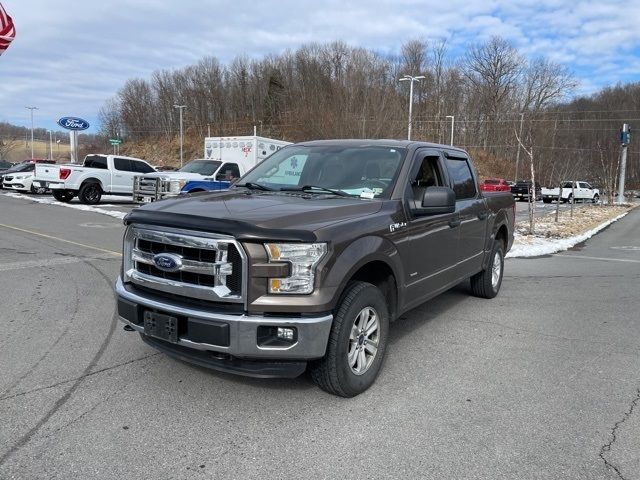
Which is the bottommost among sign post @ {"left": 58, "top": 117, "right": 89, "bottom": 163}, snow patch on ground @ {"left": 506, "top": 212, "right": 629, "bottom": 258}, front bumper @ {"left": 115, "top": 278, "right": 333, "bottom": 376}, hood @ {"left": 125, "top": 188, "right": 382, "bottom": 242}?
snow patch on ground @ {"left": 506, "top": 212, "right": 629, "bottom": 258}

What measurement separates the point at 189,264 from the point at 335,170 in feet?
6.32

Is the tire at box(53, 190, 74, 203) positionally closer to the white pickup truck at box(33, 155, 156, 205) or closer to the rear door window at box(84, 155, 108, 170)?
the white pickup truck at box(33, 155, 156, 205)

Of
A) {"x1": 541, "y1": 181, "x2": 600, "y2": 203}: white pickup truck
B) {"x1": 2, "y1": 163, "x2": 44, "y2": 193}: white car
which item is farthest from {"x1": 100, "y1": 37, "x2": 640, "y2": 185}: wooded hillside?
{"x1": 2, "y1": 163, "x2": 44, "y2": 193}: white car

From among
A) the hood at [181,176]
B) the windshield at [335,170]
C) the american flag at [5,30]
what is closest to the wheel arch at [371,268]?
the windshield at [335,170]

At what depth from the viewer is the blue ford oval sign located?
4419 centimetres

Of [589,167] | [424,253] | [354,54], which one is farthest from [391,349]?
[354,54]

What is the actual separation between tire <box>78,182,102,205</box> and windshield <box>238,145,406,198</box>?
57.6ft

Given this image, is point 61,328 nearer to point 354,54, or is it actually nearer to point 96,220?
point 96,220

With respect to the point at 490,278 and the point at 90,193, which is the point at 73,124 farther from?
the point at 490,278

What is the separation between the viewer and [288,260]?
11.0 feet

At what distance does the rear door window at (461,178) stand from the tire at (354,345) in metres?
2.17

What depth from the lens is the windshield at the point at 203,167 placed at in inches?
723

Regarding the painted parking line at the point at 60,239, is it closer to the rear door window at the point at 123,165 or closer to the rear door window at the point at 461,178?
the rear door window at the point at 461,178

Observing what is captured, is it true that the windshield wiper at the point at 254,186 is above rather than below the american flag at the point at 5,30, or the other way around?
below
